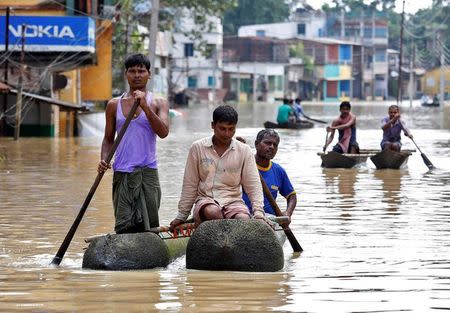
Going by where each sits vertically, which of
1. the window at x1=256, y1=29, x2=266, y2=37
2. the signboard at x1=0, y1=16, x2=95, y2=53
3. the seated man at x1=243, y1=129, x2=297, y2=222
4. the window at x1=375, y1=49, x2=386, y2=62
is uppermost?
the window at x1=256, y1=29, x2=266, y2=37

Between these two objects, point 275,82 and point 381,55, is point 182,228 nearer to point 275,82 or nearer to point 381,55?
point 275,82

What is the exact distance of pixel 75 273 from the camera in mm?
8805

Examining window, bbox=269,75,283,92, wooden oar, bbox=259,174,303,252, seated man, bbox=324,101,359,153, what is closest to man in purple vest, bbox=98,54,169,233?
wooden oar, bbox=259,174,303,252

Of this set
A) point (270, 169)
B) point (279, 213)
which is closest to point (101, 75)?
point (270, 169)

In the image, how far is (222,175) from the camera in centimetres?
913

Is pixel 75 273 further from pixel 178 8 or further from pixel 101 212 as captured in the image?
pixel 178 8

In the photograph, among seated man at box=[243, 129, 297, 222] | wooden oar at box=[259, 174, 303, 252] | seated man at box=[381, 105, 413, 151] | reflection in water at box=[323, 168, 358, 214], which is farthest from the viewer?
seated man at box=[381, 105, 413, 151]

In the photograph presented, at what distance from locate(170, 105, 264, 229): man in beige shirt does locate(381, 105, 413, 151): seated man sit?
1203cm

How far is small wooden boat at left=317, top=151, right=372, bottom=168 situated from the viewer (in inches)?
833

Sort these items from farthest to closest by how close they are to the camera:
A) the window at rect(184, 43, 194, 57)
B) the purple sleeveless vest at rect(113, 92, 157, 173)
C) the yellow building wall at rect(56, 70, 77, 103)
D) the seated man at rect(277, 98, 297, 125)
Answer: the window at rect(184, 43, 194, 57) < the seated man at rect(277, 98, 297, 125) < the yellow building wall at rect(56, 70, 77, 103) < the purple sleeveless vest at rect(113, 92, 157, 173)

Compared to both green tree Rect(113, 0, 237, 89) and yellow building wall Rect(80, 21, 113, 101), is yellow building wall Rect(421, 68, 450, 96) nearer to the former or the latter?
green tree Rect(113, 0, 237, 89)

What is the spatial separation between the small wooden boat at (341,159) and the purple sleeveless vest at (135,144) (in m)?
12.1

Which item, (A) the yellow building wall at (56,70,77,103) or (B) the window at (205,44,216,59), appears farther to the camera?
(B) the window at (205,44,216,59)

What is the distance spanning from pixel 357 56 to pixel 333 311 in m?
116
